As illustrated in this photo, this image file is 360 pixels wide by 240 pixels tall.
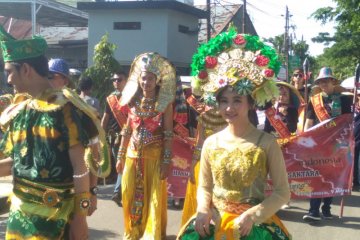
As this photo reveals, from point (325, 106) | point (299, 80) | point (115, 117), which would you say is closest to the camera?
Answer: point (115, 117)

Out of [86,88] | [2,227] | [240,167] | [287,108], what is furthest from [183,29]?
[240,167]

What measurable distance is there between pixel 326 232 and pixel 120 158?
2563mm

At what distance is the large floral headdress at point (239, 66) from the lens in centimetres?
332

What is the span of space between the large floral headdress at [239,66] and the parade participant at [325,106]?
3648 mm

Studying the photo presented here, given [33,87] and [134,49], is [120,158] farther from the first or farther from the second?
[134,49]

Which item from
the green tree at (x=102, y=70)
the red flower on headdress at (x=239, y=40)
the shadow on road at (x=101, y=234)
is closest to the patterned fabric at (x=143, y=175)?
the shadow on road at (x=101, y=234)

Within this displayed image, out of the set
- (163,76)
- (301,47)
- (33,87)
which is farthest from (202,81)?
(301,47)

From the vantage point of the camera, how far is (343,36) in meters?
31.5

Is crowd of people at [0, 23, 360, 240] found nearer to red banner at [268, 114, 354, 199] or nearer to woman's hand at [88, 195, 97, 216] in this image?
woman's hand at [88, 195, 97, 216]

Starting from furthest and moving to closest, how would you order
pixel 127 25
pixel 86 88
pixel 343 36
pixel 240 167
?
pixel 343 36
pixel 127 25
pixel 86 88
pixel 240 167

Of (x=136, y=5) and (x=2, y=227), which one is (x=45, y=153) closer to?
(x=2, y=227)

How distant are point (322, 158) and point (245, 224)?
4.29 meters

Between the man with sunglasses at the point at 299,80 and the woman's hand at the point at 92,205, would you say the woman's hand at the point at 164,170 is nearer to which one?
the woman's hand at the point at 92,205

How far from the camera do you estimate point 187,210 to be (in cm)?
556
